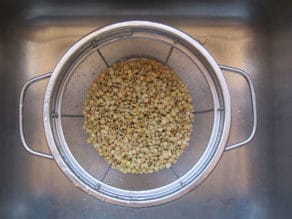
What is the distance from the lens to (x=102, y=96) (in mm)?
925

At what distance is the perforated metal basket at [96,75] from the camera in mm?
754

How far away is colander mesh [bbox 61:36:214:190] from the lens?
896 mm

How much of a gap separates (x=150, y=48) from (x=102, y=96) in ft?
0.48

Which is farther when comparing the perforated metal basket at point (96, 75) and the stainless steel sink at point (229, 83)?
the stainless steel sink at point (229, 83)

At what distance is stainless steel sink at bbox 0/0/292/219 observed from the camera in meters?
0.93

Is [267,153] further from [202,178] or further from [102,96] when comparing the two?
[102,96]

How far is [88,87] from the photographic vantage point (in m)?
0.92

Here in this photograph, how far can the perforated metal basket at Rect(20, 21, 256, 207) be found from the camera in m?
0.75

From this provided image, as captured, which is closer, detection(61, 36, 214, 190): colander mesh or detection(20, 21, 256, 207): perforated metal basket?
detection(20, 21, 256, 207): perforated metal basket

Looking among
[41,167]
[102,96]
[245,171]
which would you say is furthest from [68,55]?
[245,171]

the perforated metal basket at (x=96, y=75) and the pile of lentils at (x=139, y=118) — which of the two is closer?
the perforated metal basket at (x=96, y=75)

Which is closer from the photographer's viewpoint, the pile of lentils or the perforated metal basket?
the perforated metal basket

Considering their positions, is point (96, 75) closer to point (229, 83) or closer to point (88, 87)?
point (88, 87)

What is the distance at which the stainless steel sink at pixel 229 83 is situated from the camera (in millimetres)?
934
